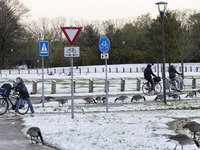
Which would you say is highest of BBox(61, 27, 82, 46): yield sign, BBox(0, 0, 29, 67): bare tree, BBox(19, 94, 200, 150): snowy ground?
BBox(0, 0, 29, 67): bare tree

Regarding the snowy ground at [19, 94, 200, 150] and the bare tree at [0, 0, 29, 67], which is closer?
the snowy ground at [19, 94, 200, 150]

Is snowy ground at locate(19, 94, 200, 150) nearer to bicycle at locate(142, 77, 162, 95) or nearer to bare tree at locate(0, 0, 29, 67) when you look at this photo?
bicycle at locate(142, 77, 162, 95)

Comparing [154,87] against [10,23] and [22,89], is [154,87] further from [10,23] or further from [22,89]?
[10,23]

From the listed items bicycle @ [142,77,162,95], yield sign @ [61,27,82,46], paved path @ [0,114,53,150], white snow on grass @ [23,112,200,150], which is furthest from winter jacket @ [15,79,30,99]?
bicycle @ [142,77,162,95]

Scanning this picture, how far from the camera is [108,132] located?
25.3ft

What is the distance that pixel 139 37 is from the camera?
75.6 meters

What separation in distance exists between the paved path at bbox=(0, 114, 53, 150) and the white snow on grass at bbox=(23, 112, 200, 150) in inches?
12.1

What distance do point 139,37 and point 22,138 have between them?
69870mm

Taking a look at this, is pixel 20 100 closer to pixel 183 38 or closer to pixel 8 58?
pixel 183 38

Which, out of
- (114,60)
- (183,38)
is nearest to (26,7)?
(114,60)

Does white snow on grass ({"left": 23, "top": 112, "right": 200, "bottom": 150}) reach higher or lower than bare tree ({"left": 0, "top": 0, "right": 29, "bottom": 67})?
lower

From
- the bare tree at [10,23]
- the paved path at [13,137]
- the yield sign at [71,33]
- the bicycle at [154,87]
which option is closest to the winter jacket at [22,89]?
the paved path at [13,137]

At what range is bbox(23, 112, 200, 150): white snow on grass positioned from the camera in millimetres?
6348

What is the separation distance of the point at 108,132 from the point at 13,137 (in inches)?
87.0
